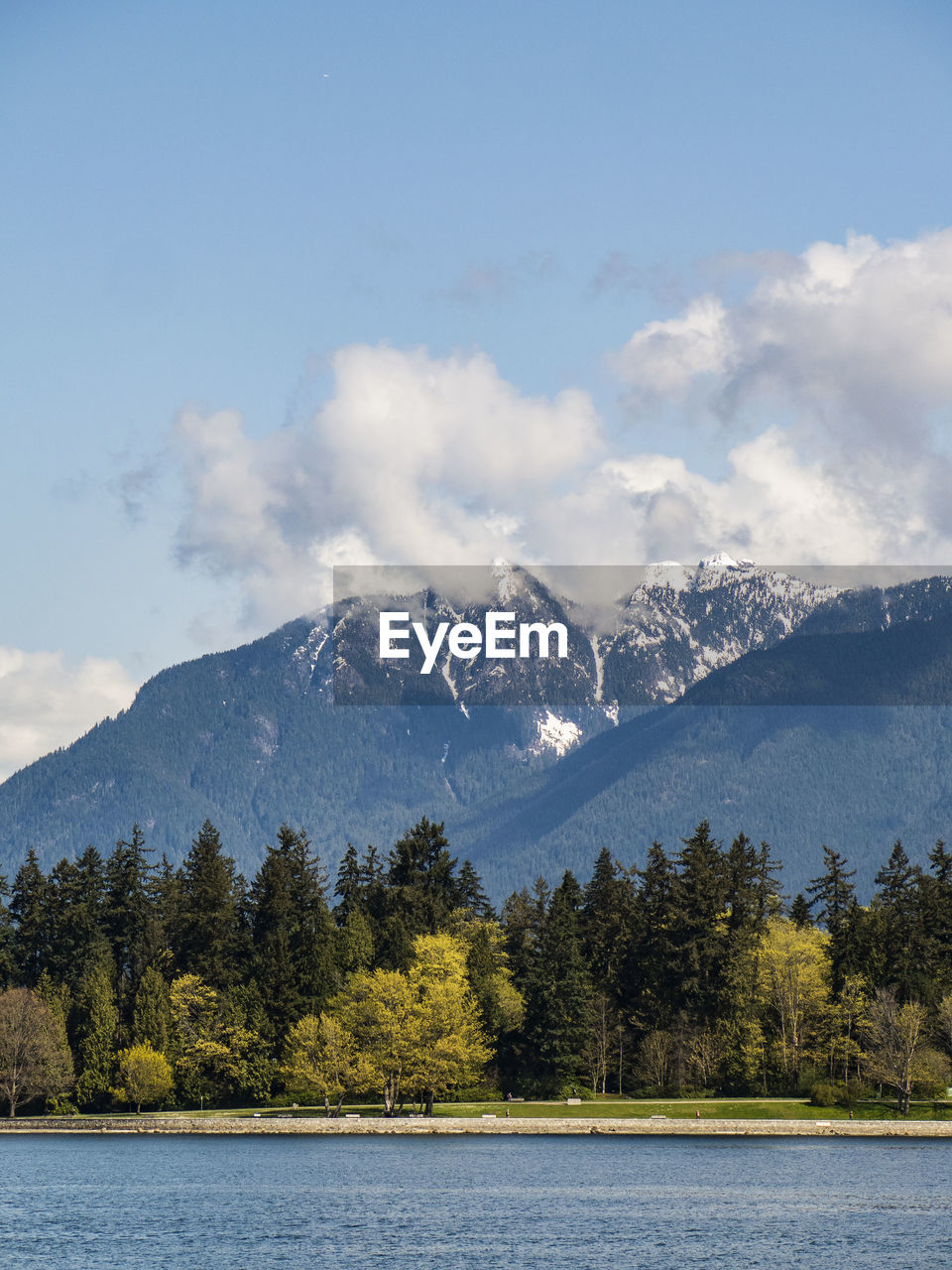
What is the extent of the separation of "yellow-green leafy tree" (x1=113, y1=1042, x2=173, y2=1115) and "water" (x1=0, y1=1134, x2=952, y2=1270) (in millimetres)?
16789

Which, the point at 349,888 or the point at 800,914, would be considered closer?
the point at 800,914

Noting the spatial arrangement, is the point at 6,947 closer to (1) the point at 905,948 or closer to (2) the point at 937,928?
(1) the point at 905,948

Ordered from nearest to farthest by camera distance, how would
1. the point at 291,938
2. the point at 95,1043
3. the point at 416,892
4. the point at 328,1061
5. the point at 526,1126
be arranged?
the point at 526,1126
the point at 328,1061
the point at 95,1043
the point at 291,938
the point at 416,892

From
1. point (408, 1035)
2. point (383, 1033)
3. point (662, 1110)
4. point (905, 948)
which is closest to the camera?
point (408, 1035)

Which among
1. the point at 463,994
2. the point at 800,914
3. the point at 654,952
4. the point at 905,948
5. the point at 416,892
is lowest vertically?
the point at 463,994

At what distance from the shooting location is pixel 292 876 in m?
155

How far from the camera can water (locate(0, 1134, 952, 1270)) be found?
73.9 metres

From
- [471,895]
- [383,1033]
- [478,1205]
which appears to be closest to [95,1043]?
[383,1033]

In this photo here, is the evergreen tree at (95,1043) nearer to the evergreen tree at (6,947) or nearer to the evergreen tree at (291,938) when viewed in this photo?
the evergreen tree at (291,938)

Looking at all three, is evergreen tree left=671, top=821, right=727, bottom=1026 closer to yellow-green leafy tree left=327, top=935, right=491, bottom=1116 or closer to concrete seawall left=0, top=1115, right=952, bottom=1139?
concrete seawall left=0, top=1115, right=952, bottom=1139

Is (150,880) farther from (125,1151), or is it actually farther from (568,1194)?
(568,1194)

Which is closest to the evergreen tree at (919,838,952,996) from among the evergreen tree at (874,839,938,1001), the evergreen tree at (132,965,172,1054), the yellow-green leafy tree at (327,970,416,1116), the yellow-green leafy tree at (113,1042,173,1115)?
the evergreen tree at (874,839,938,1001)

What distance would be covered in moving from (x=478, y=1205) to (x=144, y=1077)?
56363 millimetres

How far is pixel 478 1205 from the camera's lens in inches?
3423
